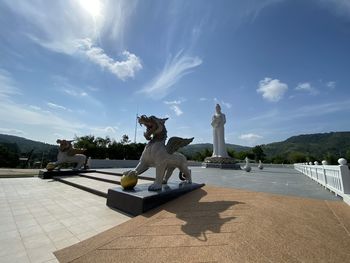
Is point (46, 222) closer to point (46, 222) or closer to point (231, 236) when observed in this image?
A: point (46, 222)

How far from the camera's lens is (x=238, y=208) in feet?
11.3

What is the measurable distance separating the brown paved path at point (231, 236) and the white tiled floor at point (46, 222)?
0.41m

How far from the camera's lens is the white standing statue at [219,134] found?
1614 cm

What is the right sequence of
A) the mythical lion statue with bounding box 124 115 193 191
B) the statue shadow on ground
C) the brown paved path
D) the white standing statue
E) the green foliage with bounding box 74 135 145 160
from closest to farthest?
the brown paved path < the statue shadow on ground < the mythical lion statue with bounding box 124 115 193 191 < the white standing statue < the green foliage with bounding box 74 135 145 160

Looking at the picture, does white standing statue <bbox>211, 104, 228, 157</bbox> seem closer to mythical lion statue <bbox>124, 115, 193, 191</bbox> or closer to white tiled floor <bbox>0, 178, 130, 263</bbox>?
mythical lion statue <bbox>124, 115, 193, 191</bbox>

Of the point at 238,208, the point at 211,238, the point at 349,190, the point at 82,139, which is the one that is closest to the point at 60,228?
the point at 211,238

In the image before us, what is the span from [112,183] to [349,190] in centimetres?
679

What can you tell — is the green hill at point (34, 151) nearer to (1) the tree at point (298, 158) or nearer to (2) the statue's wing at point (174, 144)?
(2) the statue's wing at point (174, 144)

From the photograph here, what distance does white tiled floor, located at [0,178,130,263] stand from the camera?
246cm

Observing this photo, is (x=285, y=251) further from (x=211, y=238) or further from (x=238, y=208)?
(x=238, y=208)

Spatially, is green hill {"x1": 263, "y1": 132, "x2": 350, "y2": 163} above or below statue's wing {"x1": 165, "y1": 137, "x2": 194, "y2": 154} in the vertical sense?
above

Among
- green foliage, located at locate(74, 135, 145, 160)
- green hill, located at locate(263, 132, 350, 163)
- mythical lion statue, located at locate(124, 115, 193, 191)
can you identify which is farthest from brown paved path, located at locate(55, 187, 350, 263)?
green hill, located at locate(263, 132, 350, 163)

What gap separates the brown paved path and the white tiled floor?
0.41 metres

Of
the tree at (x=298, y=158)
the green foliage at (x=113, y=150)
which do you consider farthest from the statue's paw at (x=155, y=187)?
the tree at (x=298, y=158)
